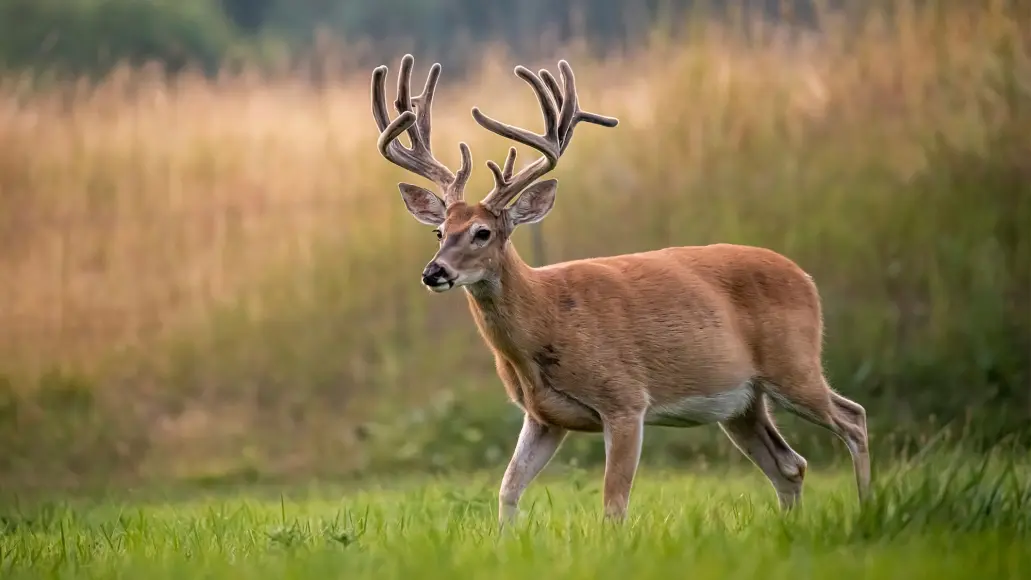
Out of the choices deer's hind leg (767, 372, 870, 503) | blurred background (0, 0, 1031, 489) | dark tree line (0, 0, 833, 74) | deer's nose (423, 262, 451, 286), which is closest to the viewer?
deer's nose (423, 262, 451, 286)

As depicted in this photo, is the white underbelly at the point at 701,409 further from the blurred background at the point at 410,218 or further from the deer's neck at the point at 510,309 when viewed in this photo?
the blurred background at the point at 410,218

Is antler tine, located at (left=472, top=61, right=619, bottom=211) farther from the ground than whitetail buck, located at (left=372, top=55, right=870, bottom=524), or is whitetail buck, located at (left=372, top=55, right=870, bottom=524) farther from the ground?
antler tine, located at (left=472, top=61, right=619, bottom=211)

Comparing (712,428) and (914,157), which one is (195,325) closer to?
(712,428)

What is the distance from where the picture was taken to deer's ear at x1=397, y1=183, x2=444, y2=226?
23.8 ft

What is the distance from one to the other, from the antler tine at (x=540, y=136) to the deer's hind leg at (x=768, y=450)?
1622 mm

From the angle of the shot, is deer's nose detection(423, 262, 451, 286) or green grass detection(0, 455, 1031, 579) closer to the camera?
green grass detection(0, 455, 1031, 579)

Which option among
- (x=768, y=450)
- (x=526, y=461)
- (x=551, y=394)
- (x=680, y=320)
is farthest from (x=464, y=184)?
(x=768, y=450)

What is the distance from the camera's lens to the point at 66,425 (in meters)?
11.4

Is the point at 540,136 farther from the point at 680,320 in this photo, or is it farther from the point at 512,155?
the point at 680,320

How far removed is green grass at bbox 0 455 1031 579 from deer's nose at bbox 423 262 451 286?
1.03m

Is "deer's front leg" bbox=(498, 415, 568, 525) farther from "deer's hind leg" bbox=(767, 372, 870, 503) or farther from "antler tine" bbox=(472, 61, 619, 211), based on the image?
"deer's hind leg" bbox=(767, 372, 870, 503)

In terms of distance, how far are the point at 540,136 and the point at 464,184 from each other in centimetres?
44

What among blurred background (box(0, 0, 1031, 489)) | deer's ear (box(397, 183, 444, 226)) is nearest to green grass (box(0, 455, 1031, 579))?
deer's ear (box(397, 183, 444, 226))

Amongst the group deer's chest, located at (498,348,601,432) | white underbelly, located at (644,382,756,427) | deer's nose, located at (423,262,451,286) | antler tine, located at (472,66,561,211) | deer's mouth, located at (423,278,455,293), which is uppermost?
antler tine, located at (472,66,561,211)
